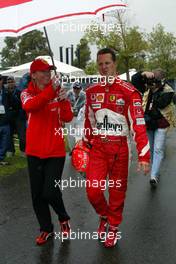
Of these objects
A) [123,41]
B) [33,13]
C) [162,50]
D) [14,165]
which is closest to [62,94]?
[33,13]

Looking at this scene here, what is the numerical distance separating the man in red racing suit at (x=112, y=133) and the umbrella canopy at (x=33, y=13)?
855mm

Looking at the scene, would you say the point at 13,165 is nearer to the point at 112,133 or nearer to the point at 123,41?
the point at 112,133

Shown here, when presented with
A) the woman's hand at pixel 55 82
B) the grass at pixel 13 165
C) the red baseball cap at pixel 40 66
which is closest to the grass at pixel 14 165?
the grass at pixel 13 165

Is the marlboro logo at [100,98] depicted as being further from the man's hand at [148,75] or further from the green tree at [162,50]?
the green tree at [162,50]

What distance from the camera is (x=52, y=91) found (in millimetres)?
4395

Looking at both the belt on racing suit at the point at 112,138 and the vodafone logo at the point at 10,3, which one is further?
the belt on racing suit at the point at 112,138

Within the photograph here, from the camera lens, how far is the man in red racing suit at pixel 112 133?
178 inches

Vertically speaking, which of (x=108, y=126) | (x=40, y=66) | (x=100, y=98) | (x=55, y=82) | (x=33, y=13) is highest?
(x=33, y=13)

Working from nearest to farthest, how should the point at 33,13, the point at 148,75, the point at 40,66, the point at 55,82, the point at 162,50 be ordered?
the point at 33,13, the point at 55,82, the point at 40,66, the point at 148,75, the point at 162,50

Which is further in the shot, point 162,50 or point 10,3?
point 162,50

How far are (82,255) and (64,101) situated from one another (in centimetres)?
153

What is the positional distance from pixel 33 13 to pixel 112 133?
149 cm

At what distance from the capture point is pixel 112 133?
4613 mm

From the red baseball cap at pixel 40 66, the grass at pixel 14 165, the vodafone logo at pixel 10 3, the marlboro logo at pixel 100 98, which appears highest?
the vodafone logo at pixel 10 3
